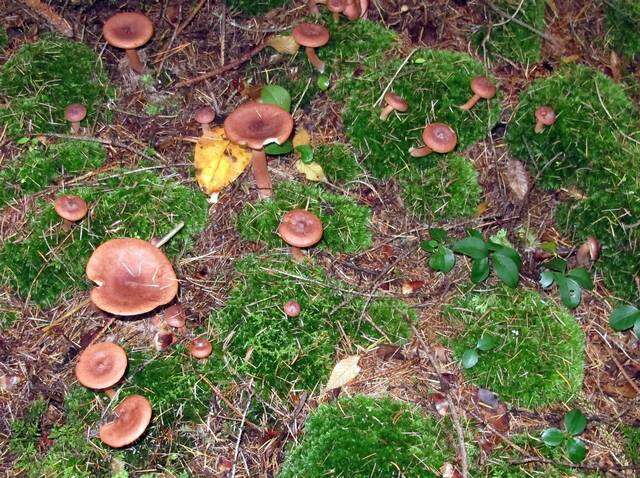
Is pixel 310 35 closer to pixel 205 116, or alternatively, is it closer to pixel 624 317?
pixel 205 116

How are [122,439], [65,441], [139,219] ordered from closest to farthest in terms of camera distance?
[122,439]
[65,441]
[139,219]

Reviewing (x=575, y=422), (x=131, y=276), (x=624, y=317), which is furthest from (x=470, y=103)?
(x=131, y=276)

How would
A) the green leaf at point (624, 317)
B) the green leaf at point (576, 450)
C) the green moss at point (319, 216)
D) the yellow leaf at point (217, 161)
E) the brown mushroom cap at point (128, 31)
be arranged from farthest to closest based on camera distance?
the brown mushroom cap at point (128, 31) < the yellow leaf at point (217, 161) < the green moss at point (319, 216) < the green leaf at point (624, 317) < the green leaf at point (576, 450)

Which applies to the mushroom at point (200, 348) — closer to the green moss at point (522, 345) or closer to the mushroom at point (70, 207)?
the mushroom at point (70, 207)

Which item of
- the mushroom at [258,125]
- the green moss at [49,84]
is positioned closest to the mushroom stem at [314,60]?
the mushroom at [258,125]

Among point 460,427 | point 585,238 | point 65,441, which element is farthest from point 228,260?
point 585,238

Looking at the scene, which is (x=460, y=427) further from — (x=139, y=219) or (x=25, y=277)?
(x=25, y=277)
